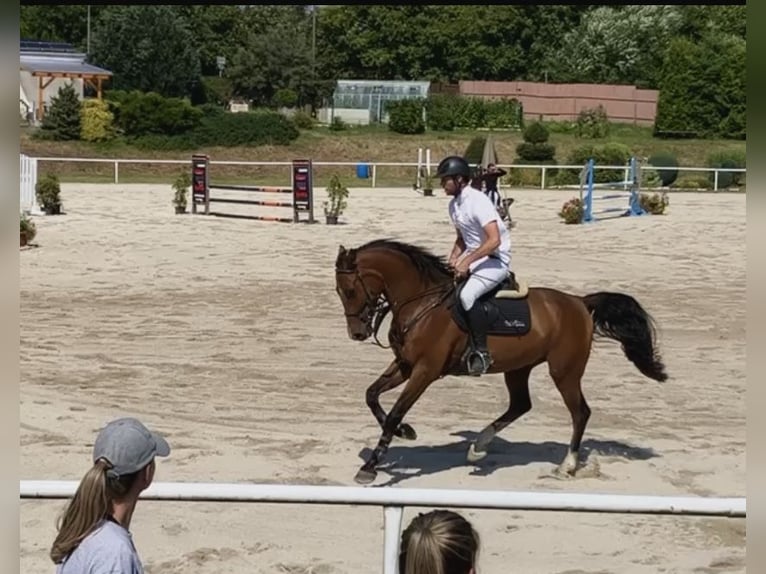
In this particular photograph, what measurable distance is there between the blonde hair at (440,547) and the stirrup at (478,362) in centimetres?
490

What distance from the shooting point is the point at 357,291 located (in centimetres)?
723

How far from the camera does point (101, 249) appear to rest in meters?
18.2

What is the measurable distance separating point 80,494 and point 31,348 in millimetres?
9003

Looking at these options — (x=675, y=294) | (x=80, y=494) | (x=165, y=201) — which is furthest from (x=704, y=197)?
(x=80, y=494)

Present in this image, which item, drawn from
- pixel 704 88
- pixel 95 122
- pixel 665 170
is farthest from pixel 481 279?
pixel 95 122

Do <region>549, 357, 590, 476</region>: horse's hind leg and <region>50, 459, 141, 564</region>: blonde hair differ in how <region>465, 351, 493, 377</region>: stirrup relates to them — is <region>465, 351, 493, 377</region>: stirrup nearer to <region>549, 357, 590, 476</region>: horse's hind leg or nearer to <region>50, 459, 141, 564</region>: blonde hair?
<region>549, 357, 590, 476</region>: horse's hind leg

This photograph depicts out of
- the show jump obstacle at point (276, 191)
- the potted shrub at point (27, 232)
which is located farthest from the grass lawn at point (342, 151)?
the potted shrub at point (27, 232)

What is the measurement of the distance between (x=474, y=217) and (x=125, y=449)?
180 inches

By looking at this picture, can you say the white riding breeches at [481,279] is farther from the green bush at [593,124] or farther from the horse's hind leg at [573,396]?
the green bush at [593,124]

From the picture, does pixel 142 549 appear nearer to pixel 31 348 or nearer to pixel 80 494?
pixel 80 494

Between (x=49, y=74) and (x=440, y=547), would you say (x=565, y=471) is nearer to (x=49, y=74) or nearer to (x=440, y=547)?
(x=440, y=547)

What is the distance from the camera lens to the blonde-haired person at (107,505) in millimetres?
2441

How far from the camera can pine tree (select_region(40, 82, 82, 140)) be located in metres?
40.7

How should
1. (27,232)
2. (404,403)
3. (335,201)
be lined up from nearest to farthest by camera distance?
(404,403), (27,232), (335,201)
